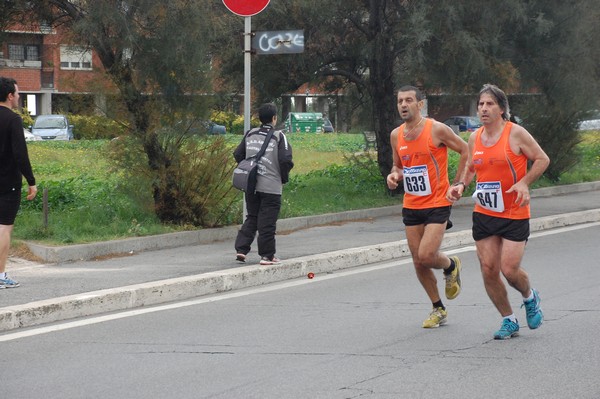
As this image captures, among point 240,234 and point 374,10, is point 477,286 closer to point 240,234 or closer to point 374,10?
point 240,234

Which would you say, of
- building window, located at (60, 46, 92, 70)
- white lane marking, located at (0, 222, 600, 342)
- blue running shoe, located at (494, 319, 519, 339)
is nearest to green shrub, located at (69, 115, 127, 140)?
building window, located at (60, 46, 92, 70)

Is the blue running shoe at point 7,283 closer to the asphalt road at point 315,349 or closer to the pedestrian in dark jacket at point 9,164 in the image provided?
the pedestrian in dark jacket at point 9,164

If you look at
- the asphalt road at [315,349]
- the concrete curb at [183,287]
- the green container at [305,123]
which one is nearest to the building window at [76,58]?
the concrete curb at [183,287]

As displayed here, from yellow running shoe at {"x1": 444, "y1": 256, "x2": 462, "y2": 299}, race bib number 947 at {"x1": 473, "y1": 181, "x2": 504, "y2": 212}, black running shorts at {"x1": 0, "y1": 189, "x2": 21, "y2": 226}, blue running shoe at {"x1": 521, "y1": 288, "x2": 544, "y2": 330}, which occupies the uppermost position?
race bib number 947 at {"x1": 473, "y1": 181, "x2": 504, "y2": 212}

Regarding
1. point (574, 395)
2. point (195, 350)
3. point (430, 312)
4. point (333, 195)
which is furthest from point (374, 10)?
point (574, 395)

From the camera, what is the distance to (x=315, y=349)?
791 cm

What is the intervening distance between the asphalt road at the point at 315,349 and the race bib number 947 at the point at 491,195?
1.06 meters

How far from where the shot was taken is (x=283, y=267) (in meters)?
11.5

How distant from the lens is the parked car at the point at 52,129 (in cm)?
4269

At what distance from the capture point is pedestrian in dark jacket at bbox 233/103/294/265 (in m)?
11.5

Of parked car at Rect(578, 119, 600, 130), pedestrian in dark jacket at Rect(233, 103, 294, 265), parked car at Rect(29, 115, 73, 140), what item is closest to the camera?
pedestrian in dark jacket at Rect(233, 103, 294, 265)

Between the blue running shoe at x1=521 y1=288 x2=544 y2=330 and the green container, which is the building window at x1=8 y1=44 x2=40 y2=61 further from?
the green container

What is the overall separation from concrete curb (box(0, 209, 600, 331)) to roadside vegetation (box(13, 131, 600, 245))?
247cm

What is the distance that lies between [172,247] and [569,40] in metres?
10.4
